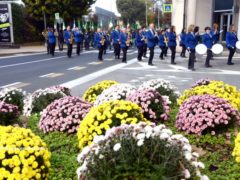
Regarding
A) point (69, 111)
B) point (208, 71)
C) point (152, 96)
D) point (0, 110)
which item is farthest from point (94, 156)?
point (208, 71)

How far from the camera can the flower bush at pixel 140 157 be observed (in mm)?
2594

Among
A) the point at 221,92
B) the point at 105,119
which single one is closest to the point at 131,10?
the point at 221,92

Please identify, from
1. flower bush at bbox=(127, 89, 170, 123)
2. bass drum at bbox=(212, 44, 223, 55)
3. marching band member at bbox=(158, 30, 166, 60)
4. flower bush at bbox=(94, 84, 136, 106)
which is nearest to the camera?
flower bush at bbox=(127, 89, 170, 123)

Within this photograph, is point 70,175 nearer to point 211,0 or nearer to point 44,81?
point 44,81

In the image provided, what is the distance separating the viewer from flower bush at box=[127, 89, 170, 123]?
→ 516cm

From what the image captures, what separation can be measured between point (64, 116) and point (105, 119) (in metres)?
1.24

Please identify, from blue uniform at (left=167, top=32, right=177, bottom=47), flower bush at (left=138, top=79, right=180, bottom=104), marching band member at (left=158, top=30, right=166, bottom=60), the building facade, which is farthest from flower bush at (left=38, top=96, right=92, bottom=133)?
the building facade

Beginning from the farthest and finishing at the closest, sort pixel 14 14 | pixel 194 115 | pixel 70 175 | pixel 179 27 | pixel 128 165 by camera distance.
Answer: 1. pixel 14 14
2. pixel 179 27
3. pixel 194 115
4. pixel 70 175
5. pixel 128 165

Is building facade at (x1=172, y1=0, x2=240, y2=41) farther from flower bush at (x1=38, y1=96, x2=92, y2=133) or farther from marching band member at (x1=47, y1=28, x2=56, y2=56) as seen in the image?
flower bush at (x1=38, y1=96, x2=92, y2=133)

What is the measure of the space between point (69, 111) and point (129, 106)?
1.21 m

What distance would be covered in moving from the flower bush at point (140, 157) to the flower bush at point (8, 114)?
299 cm

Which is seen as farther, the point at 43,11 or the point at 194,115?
the point at 43,11

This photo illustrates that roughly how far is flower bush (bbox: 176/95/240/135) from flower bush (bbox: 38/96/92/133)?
1.37 m

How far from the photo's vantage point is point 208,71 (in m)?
13.6
